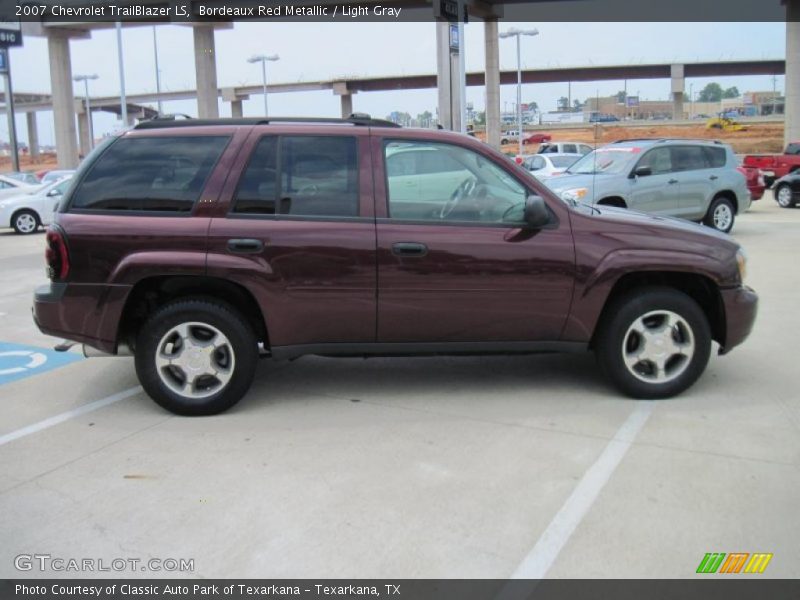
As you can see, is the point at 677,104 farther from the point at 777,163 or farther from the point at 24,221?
the point at 24,221

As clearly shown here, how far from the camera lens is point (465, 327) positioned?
5039mm

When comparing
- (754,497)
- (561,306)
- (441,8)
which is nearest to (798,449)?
(754,497)

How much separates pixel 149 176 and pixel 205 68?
45.4 metres

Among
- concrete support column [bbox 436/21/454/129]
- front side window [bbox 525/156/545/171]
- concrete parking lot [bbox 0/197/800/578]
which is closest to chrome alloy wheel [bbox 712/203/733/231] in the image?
concrete parking lot [bbox 0/197/800/578]

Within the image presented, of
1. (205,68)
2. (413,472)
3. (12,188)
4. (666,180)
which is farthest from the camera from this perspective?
(205,68)

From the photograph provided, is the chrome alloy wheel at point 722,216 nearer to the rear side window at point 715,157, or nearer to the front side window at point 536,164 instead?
the rear side window at point 715,157

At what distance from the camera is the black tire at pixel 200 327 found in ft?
16.0

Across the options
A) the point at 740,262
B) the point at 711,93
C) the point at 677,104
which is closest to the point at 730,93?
the point at 711,93

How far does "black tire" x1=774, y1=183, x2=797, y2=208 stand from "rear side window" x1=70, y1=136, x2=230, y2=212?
19.7 meters

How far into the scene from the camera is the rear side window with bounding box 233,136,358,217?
4934 mm

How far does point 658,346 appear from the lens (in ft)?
16.9

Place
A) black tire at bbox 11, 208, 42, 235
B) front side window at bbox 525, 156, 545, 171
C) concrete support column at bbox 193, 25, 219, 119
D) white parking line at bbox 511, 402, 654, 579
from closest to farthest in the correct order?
white parking line at bbox 511, 402, 654, 579, black tire at bbox 11, 208, 42, 235, front side window at bbox 525, 156, 545, 171, concrete support column at bbox 193, 25, 219, 119

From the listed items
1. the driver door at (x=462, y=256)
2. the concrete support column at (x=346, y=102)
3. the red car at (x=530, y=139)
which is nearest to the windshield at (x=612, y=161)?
the driver door at (x=462, y=256)

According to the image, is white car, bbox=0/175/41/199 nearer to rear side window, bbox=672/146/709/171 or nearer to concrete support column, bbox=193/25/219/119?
rear side window, bbox=672/146/709/171
